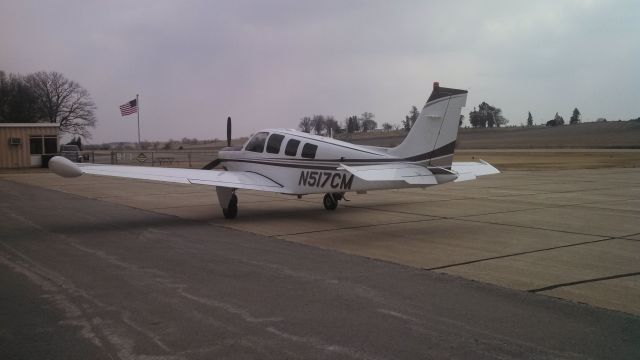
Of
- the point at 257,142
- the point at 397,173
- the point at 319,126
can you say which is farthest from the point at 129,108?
the point at 397,173

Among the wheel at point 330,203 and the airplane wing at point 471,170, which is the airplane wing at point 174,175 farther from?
the airplane wing at point 471,170

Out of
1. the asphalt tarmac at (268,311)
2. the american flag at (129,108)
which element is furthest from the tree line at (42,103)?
the asphalt tarmac at (268,311)

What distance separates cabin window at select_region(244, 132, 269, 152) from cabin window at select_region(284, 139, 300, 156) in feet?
3.17

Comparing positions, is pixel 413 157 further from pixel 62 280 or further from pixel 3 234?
pixel 3 234

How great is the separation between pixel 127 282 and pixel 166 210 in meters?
8.91

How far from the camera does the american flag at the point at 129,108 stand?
165 feet

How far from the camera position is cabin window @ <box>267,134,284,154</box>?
47.2 ft

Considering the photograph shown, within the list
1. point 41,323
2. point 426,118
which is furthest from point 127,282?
point 426,118

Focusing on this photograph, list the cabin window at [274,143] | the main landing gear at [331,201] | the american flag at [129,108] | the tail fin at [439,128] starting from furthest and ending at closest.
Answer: the american flag at [129,108] → the main landing gear at [331,201] → the cabin window at [274,143] → the tail fin at [439,128]

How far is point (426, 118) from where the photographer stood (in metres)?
12.7

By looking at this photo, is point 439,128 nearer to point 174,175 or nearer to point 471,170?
point 471,170

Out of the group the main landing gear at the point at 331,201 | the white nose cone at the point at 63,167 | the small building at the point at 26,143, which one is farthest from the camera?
the small building at the point at 26,143

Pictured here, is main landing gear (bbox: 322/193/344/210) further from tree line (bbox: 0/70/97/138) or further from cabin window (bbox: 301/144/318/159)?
tree line (bbox: 0/70/97/138)

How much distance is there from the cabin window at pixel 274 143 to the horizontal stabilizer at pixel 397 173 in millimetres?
3069
